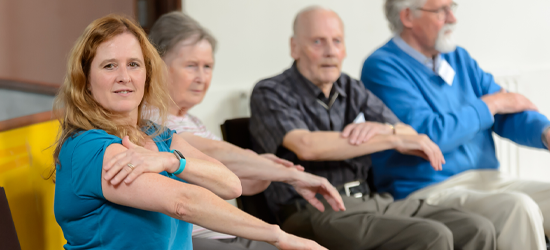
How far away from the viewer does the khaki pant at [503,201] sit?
59.8 inches

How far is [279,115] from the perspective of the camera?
65.2 inches

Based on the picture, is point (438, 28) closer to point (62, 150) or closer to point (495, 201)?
point (495, 201)

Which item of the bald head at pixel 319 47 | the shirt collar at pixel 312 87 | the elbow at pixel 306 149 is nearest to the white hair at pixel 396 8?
the bald head at pixel 319 47

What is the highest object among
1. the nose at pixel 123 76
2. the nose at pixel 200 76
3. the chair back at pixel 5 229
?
the nose at pixel 123 76

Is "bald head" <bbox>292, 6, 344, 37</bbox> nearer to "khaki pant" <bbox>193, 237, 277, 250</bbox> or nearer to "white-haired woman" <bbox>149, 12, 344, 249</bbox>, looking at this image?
"white-haired woman" <bbox>149, 12, 344, 249</bbox>

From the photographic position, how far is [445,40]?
2037 millimetres

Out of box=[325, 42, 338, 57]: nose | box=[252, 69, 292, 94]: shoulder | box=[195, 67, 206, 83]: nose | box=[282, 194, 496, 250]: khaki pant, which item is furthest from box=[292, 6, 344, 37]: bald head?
box=[282, 194, 496, 250]: khaki pant

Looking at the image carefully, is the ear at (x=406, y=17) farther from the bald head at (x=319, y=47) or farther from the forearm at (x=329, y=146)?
the forearm at (x=329, y=146)

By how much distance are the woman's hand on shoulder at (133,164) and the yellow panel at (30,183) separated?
301 millimetres

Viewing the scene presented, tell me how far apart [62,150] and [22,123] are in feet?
1.02

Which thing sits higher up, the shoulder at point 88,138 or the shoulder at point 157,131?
the shoulder at point 88,138

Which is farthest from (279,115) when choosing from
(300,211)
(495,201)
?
(495,201)

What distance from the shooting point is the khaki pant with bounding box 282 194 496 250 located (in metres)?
1.41

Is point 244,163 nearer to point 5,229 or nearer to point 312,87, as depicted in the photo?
point 312,87
